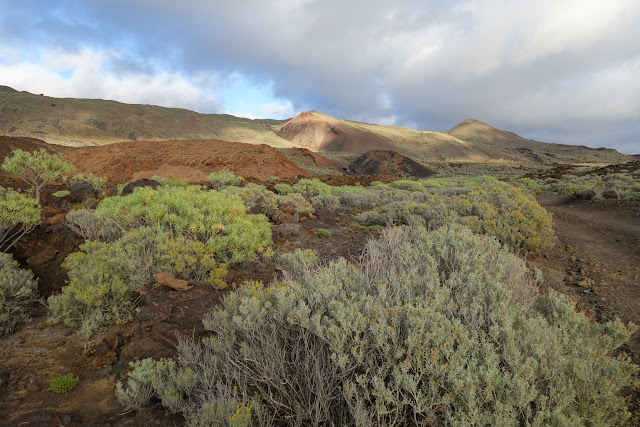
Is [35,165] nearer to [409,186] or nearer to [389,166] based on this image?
[409,186]

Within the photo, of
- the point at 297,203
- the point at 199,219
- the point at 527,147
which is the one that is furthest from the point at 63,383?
the point at 527,147

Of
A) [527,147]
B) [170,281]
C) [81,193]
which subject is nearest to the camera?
[170,281]

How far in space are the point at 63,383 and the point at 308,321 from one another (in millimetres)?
2651

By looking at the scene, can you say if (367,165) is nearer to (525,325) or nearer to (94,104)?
(525,325)

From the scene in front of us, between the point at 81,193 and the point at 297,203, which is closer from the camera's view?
the point at 297,203

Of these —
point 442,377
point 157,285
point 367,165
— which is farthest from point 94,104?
point 442,377

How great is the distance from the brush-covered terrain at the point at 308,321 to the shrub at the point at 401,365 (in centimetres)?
2

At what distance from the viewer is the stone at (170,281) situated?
4.27 meters

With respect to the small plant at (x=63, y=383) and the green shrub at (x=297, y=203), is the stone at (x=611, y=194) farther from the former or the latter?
the small plant at (x=63, y=383)

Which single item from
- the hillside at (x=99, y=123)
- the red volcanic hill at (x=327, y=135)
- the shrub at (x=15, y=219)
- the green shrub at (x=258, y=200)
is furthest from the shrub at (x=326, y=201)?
the red volcanic hill at (x=327, y=135)

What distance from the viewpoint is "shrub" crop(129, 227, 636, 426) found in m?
2.08

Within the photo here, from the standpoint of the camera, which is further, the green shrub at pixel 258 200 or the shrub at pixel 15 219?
the green shrub at pixel 258 200

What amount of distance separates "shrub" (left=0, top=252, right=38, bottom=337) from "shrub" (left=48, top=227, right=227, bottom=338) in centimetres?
42

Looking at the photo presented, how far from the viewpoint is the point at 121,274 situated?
177 inches
